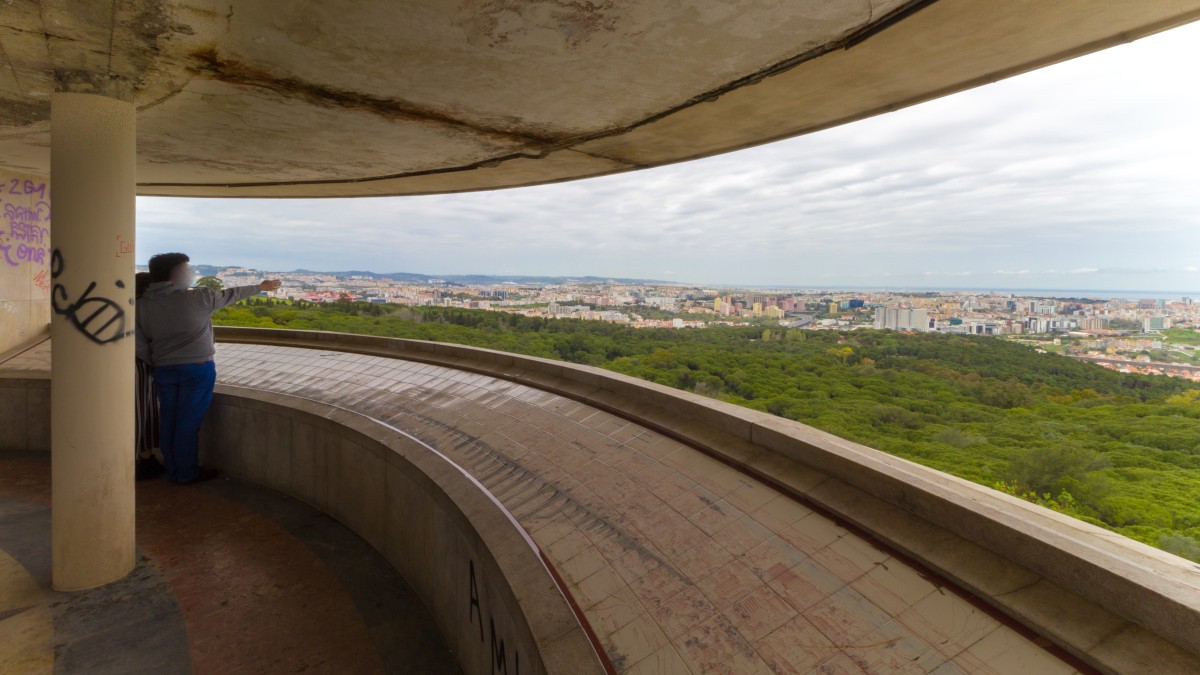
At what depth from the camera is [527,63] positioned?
10.9 ft

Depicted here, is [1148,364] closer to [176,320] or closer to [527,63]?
[527,63]

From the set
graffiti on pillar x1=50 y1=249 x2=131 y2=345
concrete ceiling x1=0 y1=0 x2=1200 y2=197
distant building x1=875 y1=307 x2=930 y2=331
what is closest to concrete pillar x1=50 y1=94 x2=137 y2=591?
graffiti on pillar x1=50 y1=249 x2=131 y2=345

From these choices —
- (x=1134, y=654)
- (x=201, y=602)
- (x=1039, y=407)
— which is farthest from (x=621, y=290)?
(x=1134, y=654)

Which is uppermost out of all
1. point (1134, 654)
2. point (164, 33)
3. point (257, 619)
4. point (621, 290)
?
point (164, 33)

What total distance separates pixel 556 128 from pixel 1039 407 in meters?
4.46

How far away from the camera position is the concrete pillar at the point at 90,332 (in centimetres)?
372

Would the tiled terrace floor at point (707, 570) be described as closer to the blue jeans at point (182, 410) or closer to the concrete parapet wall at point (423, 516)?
the concrete parapet wall at point (423, 516)

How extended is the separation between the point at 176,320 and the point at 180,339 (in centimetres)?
19

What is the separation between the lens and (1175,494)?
9.48 feet

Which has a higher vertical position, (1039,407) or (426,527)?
(1039,407)

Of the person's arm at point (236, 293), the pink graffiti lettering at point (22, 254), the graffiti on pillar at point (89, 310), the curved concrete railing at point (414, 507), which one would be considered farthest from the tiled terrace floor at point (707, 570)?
the pink graffiti lettering at point (22, 254)

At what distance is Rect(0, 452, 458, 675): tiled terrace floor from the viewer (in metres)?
3.35

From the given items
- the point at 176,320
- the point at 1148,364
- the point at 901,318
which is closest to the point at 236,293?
the point at 176,320

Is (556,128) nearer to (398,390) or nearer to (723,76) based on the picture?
(723,76)
